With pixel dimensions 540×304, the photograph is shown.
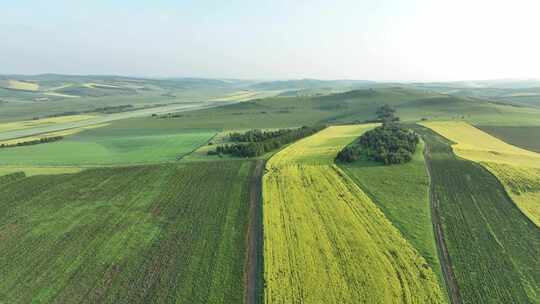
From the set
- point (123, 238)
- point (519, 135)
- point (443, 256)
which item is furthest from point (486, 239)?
point (519, 135)

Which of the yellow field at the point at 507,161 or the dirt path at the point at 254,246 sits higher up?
the yellow field at the point at 507,161

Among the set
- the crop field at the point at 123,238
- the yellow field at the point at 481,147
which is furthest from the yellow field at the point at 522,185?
the crop field at the point at 123,238

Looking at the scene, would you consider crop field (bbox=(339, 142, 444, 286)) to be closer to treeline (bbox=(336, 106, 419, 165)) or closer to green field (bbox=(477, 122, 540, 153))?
treeline (bbox=(336, 106, 419, 165))

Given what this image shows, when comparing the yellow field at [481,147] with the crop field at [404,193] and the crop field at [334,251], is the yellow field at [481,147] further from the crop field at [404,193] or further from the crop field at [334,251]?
the crop field at [334,251]

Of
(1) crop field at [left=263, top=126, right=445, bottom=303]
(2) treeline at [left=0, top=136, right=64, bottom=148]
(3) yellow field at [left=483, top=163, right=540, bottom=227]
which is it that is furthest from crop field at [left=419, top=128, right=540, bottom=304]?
(2) treeline at [left=0, top=136, right=64, bottom=148]

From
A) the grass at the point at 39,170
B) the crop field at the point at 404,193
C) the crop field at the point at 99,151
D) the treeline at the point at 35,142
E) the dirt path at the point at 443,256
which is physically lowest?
the dirt path at the point at 443,256

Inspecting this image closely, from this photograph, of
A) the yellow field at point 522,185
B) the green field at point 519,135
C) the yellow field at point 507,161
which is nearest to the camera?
the yellow field at point 522,185

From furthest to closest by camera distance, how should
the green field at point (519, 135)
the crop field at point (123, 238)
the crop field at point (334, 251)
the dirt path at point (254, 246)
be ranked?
the green field at point (519, 135) → the crop field at point (123, 238) → the dirt path at point (254, 246) → the crop field at point (334, 251)

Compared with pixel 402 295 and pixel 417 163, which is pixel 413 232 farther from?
pixel 417 163
